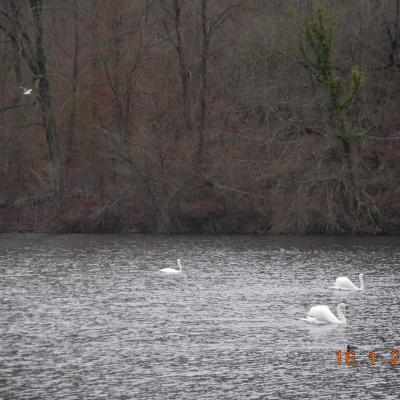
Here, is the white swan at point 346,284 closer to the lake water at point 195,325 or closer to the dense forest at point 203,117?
the lake water at point 195,325

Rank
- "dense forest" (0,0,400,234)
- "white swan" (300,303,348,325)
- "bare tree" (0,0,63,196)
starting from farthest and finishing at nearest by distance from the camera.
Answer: "bare tree" (0,0,63,196) < "dense forest" (0,0,400,234) < "white swan" (300,303,348,325)

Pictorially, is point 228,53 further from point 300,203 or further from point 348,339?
point 348,339

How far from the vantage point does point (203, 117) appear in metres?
54.2

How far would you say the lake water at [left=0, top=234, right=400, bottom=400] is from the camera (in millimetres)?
17125

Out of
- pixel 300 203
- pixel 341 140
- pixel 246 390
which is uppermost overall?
pixel 341 140

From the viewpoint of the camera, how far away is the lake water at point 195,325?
17125 mm

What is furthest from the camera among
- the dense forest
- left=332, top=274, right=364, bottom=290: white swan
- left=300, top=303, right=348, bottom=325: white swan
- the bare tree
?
the bare tree

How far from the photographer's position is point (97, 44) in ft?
183

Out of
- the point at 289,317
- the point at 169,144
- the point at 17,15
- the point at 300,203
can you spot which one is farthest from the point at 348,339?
the point at 17,15

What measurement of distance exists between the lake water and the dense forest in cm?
931

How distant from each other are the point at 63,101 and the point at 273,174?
15.1 meters
